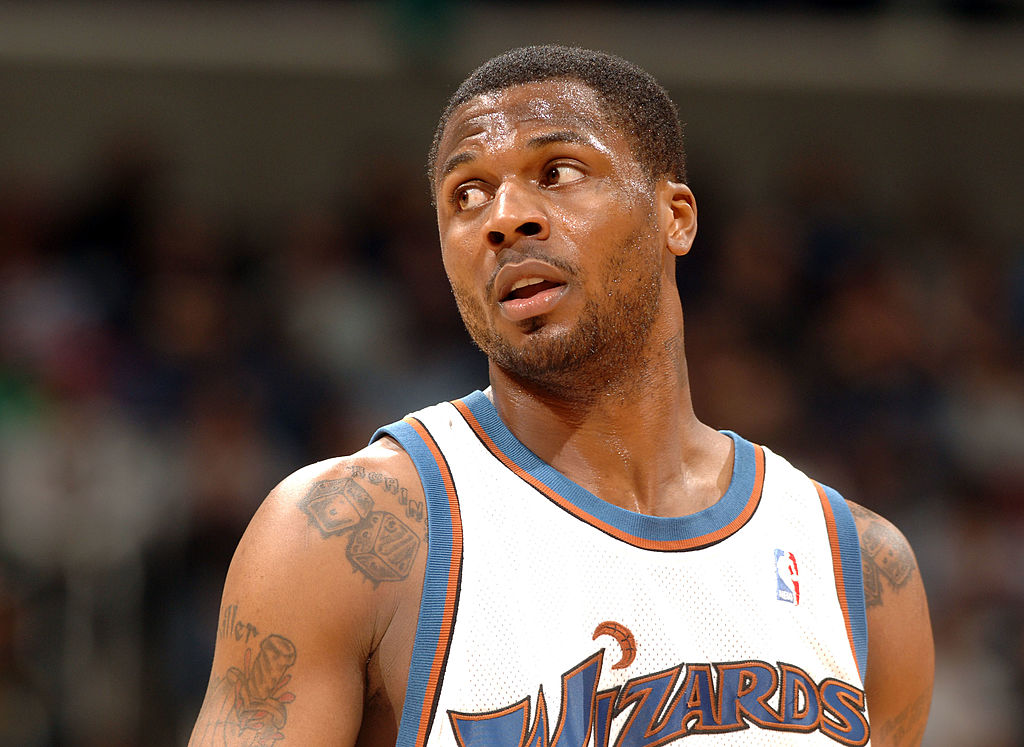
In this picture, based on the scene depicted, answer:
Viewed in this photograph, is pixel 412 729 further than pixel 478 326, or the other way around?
pixel 478 326

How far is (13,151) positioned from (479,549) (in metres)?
7.39

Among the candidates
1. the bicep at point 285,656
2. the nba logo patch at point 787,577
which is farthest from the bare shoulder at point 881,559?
the bicep at point 285,656

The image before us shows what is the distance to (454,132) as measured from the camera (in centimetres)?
241

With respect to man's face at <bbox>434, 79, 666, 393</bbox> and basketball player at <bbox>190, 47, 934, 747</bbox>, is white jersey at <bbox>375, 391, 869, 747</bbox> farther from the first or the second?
man's face at <bbox>434, 79, 666, 393</bbox>

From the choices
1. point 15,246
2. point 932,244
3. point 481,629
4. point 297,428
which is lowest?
point 481,629

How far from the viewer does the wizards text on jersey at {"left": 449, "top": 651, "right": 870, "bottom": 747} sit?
200 centimetres

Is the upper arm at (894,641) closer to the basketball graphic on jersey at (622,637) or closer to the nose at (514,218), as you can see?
the basketball graphic on jersey at (622,637)

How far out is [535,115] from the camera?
2.33 m

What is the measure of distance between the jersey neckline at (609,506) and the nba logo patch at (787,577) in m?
0.09

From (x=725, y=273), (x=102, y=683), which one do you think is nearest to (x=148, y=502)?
(x=102, y=683)

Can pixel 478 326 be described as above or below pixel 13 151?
below

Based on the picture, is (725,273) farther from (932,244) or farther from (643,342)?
(643,342)

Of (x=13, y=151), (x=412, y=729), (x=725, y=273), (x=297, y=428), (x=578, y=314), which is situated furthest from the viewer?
(x=13, y=151)

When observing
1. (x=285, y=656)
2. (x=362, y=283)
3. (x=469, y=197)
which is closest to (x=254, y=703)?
(x=285, y=656)
